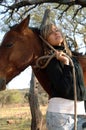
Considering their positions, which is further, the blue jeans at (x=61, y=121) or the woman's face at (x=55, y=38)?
the woman's face at (x=55, y=38)

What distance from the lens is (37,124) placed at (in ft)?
45.2

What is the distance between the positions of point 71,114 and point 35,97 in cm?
1049

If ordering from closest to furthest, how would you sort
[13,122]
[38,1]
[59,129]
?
[59,129]
[38,1]
[13,122]

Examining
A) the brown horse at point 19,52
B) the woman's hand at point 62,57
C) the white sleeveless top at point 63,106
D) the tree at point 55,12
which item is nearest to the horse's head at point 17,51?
the brown horse at point 19,52

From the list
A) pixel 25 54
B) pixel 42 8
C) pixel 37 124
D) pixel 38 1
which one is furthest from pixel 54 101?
pixel 42 8

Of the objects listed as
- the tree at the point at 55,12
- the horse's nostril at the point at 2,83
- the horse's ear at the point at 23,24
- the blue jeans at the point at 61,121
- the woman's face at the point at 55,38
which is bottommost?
the blue jeans at the point at 61,121

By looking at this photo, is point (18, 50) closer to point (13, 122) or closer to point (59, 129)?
point (59, 129)

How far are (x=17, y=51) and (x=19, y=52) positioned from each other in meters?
0.02

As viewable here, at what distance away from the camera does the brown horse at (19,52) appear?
367cm

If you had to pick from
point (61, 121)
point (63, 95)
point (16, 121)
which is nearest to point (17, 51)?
point (63, 95)

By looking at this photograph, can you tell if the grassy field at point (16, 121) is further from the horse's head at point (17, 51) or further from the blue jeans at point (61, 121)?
the blue jeans at point (61, 121)

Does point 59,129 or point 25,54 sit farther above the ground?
point 25,54

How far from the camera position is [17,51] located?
12.0ft

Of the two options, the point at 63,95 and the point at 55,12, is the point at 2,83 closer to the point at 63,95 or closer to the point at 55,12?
the point at 63,95
